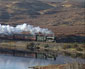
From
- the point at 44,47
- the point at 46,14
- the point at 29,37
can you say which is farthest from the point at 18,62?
the point at 46,14

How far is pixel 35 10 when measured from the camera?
219 ft

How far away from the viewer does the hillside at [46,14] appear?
56562mm

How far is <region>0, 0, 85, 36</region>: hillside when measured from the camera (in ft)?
186

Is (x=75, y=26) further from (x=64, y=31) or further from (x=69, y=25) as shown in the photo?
(x=64, y=31)

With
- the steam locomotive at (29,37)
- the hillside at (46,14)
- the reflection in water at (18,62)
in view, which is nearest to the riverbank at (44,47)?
the steam locomotive at (29,37)

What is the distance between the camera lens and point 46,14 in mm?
65062

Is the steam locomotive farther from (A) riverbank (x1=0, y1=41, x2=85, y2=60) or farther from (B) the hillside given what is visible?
(B) the hillside

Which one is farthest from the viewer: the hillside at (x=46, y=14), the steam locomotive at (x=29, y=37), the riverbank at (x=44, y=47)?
the hillside at (x=46, y=14)

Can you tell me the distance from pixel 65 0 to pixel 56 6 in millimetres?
4605

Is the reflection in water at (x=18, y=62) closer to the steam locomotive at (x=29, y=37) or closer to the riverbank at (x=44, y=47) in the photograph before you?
the riverbank at (x=44, y=47)

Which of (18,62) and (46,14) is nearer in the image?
(18,62)

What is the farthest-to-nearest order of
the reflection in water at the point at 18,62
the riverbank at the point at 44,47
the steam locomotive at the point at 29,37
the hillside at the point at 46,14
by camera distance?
the hillside at the point at 46,14
the steam locomotive at the point at 29,37
the riverbank at the point at 44,47
the reflection in water at the point at 18,62

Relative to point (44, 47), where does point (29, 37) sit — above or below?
above

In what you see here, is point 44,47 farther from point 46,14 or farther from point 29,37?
point 46,14
